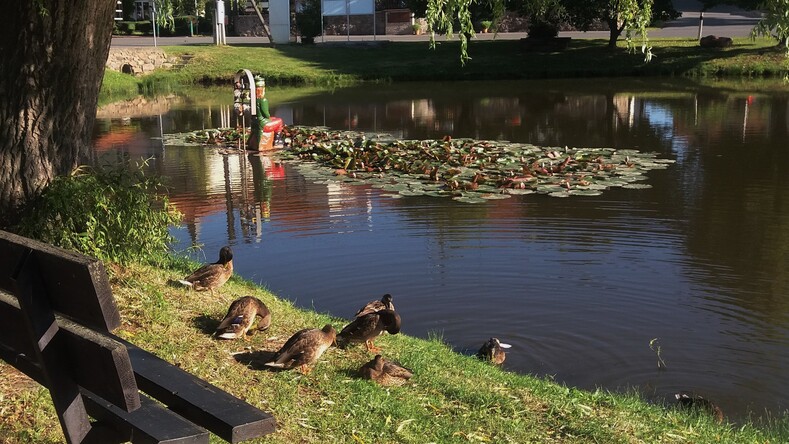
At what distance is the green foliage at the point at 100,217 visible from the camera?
6199 mm

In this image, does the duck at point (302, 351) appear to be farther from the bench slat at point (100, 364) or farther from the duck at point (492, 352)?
the bench slat at point (100, 364)

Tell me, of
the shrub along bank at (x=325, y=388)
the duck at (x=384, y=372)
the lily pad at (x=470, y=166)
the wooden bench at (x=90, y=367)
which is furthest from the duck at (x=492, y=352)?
the lily pad at (x=470, y=166)

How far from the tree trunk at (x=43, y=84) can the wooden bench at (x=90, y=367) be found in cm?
257

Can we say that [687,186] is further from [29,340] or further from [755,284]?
[29,340]

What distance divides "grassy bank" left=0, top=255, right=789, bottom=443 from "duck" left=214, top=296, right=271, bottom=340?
73 millimetres

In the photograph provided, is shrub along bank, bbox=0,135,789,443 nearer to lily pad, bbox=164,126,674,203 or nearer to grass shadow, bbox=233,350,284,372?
grass shadow, bbox=233,350,284,372

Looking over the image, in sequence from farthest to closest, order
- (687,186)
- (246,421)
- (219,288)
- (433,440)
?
(687,186) < (219,288) < (433,440) < (246,421)

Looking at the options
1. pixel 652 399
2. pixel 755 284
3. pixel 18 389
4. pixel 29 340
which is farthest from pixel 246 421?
pixel 755 284

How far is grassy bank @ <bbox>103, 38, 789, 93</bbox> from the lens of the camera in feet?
125

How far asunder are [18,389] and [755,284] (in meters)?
7.43

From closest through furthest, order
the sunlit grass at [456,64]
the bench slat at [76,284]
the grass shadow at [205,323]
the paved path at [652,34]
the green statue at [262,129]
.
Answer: the bench slat at [76,284] → the grass shadow at [205,323] → the green statue at [262,129] → the sunlit grass at [456,64] → the paved path at [652,34]

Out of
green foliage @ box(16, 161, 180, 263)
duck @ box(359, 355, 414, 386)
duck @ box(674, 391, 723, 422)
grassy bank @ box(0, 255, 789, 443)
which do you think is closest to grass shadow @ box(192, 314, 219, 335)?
grassy bank @ box(0, 255, 789, 443)

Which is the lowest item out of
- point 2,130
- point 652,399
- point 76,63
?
point 652,399

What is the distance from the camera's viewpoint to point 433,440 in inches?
188
